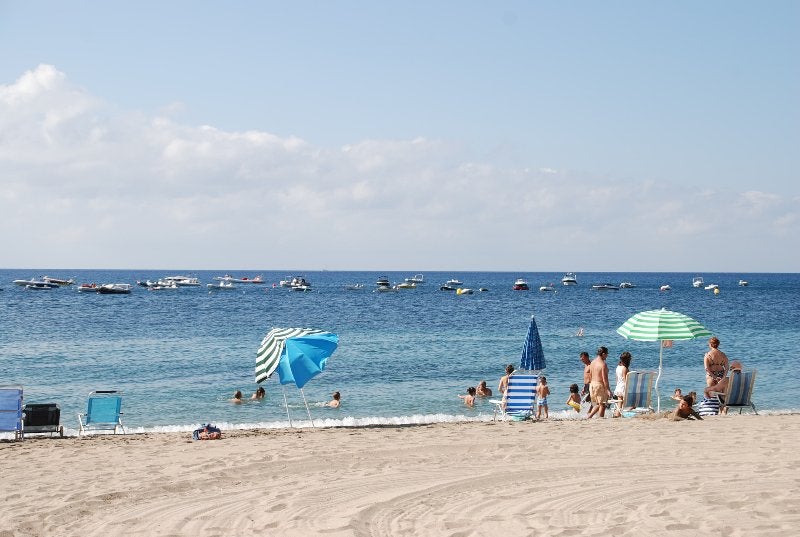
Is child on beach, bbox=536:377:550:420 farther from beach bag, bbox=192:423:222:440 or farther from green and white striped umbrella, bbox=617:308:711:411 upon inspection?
beach bag, bbox=192:423:222:440

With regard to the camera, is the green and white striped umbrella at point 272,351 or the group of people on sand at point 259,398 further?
the group of people on sand at point 259,398

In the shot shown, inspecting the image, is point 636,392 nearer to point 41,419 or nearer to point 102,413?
point 102,413

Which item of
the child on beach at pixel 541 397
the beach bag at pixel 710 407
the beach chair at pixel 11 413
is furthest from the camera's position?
the child on beach at pixel 541 397

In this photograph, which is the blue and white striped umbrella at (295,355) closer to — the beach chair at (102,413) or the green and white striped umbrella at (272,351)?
the green and white striped umbrella at (272,351)

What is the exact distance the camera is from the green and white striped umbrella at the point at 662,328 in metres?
13.8

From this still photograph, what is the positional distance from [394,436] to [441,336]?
27523 millimetres

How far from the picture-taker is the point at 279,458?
1012cm

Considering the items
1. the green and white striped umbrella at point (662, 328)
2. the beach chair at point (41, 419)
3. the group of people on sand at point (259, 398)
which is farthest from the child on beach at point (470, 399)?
the beach chair at point (41, 419)

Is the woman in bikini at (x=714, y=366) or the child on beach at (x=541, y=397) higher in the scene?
the woman in bikini at (x=714, y=366)

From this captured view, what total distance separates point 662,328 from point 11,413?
11519mm

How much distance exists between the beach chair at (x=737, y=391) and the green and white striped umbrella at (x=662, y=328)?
1171mm

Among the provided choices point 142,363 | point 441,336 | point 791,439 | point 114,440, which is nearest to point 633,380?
point 791,439

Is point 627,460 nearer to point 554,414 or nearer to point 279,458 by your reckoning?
point 279,458

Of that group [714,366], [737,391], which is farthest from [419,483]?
[737,391]
